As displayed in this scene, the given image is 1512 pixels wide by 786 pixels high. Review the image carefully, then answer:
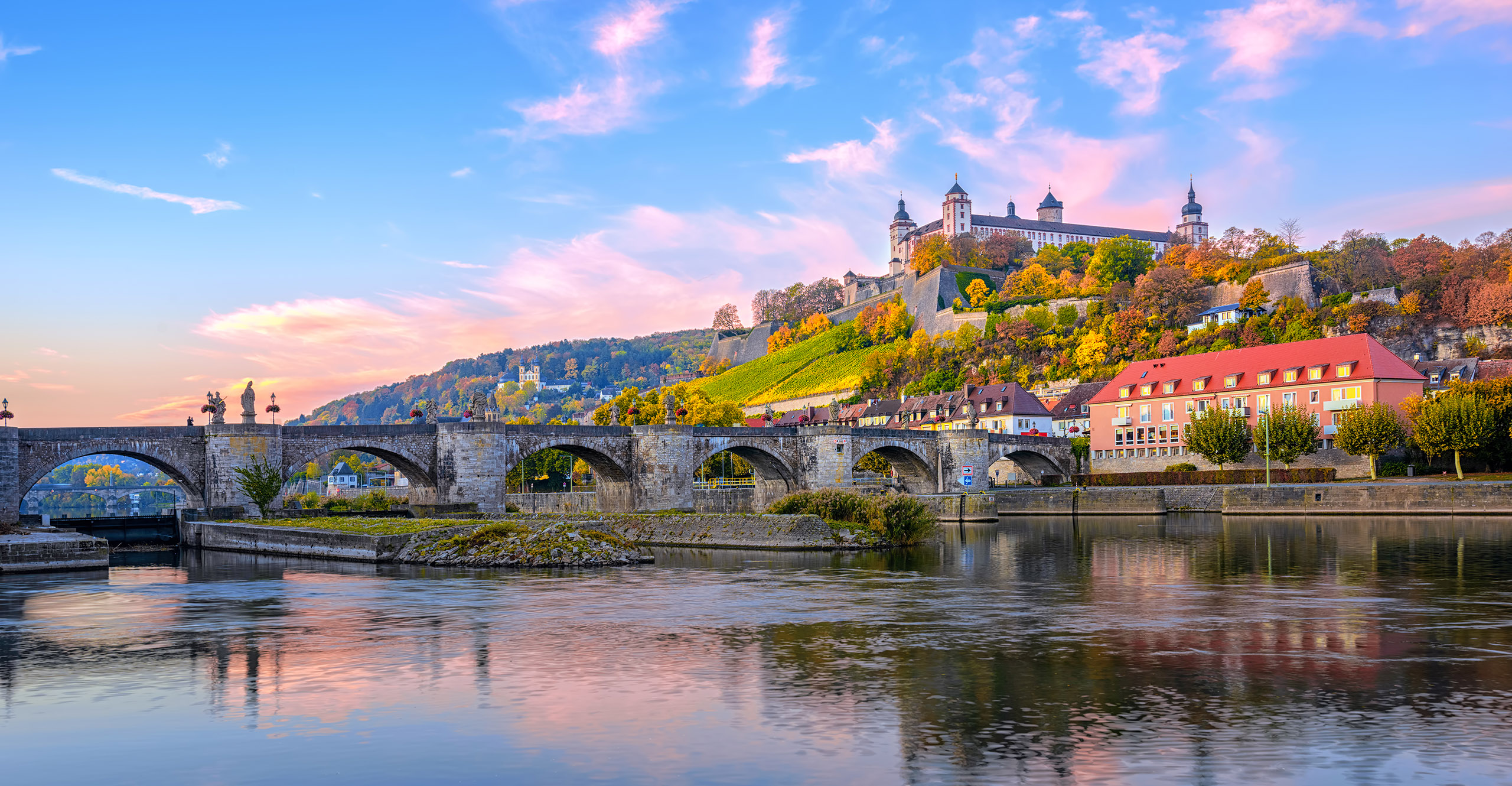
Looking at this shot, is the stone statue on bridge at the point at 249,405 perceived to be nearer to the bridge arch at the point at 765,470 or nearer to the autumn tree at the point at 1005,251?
the bridge arch at the point at 765,470

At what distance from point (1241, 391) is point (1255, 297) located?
35.9 m

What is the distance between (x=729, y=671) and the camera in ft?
57.1

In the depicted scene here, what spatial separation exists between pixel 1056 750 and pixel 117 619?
21.2 m

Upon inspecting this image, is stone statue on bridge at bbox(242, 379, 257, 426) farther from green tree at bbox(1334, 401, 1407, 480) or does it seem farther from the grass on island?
green tree at bbox(1334, 401, 1407, 480)

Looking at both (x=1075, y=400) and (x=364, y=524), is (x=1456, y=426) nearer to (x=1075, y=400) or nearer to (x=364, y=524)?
(x=1075, y=400)

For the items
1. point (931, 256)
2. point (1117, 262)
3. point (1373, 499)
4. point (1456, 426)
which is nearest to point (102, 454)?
point (1373, 499)

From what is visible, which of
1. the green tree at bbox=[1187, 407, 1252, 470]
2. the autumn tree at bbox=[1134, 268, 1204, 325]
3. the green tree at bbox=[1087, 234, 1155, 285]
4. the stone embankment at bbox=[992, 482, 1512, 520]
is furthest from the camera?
the green tree at bbox=[1087, 234, 1155, 285]

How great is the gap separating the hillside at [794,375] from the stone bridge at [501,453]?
66232 mm

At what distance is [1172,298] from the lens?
12206 cm

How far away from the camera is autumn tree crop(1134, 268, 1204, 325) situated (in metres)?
121

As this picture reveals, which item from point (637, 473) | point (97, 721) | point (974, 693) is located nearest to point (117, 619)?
point (97, 721)

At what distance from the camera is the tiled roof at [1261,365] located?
7762 cm

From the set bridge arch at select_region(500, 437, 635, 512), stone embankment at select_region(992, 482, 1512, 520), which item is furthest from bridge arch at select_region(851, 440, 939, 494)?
bridge arch at select_region(500, 437, 635, 512)

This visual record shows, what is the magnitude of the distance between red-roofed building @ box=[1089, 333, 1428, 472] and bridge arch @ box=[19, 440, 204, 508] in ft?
213
